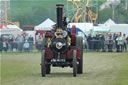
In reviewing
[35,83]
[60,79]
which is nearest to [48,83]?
[35,83]

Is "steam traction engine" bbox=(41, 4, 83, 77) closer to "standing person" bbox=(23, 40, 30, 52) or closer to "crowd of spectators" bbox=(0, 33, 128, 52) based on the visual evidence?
"crowd of spectators" bbox=(0, 33, 128, 52)

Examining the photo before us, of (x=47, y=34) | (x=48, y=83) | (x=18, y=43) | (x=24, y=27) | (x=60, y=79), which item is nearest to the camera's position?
(x=48, y=83)

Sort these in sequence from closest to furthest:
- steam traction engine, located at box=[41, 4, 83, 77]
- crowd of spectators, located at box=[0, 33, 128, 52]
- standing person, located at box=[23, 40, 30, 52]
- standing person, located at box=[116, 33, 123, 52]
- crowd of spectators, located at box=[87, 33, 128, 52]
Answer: steam traction engine, located at box=[41, 4, 83, 77]
standing person, located at box=[116, 33, 123, 52]
crowd of spectators, located at box=[87, 33, 128, 52]
crowd of spectators, located at box=[0, 33, 128, 52]
standing person, located at box=[23, 40, 30, 52]

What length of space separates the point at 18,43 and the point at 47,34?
2402cm

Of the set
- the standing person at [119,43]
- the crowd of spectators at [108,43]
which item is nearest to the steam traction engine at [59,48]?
the standing person at [119,43]

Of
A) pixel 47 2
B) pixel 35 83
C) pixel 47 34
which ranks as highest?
pixel 47 2

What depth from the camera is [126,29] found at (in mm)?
46531

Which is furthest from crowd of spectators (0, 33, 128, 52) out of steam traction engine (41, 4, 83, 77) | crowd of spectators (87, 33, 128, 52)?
steam traction engine (41, 4, 83, 77)

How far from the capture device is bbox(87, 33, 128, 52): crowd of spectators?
4159cm

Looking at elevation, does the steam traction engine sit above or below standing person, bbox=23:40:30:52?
above

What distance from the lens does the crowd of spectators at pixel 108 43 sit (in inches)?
1638

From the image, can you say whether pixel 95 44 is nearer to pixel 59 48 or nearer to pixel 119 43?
pixel 119 43

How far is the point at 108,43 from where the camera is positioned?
→ 42094 millimetres

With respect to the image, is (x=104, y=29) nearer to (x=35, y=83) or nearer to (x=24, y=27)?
(x=24, y=27)
